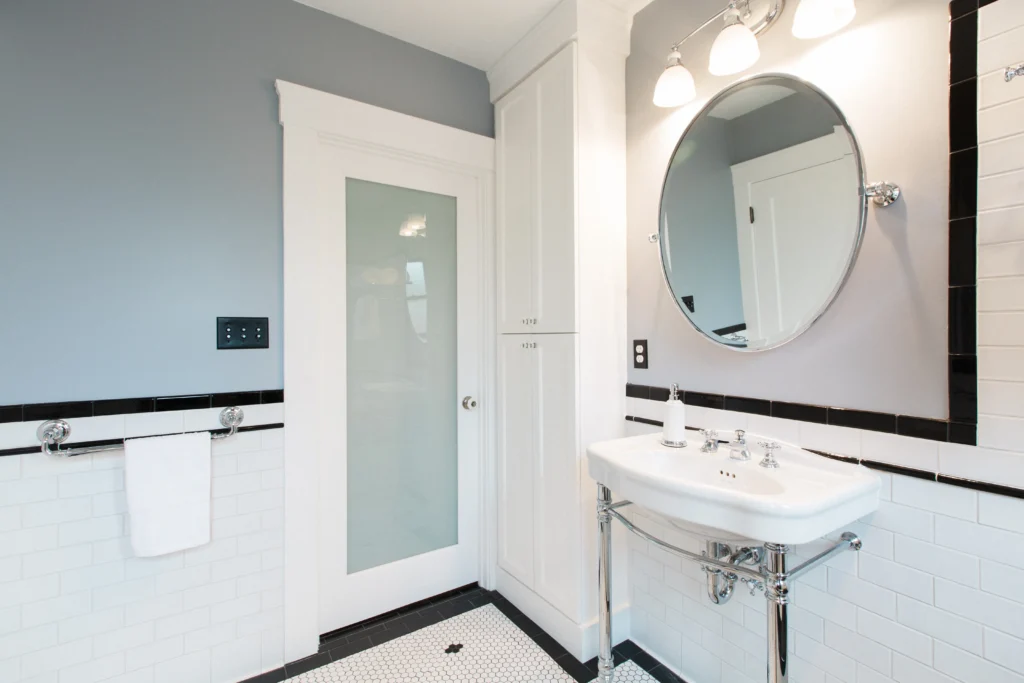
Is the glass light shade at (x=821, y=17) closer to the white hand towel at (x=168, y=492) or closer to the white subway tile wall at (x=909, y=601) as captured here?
the white subway tile wall at (x=909, y=601)

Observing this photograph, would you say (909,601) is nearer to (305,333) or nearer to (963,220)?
(963,220)

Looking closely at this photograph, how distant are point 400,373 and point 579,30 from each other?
1521 millimetres

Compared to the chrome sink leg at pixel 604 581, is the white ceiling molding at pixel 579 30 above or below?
above

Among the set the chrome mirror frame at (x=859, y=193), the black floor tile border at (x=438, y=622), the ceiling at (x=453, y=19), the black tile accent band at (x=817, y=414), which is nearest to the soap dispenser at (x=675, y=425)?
the black tile accent band at (x=817, y=414)

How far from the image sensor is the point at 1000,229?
3.10ft

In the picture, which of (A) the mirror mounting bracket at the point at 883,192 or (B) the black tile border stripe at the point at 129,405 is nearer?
(A) the mirror mounting bracket at the point at 883,192

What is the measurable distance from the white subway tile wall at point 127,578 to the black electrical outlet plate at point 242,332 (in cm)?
26

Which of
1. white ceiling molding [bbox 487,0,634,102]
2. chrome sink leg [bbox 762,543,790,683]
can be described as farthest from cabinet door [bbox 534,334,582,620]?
white ceiling molding [bbox 487,0,634,102]

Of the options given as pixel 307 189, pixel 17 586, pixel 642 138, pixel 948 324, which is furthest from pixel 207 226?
pixel 948 324

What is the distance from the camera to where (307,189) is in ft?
5.66

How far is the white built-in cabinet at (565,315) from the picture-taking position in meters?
1.71

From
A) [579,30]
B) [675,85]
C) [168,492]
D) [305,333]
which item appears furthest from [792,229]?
[168,492]

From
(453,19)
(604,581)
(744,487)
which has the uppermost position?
(453,19)

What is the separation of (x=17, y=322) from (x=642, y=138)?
212 centimetres
